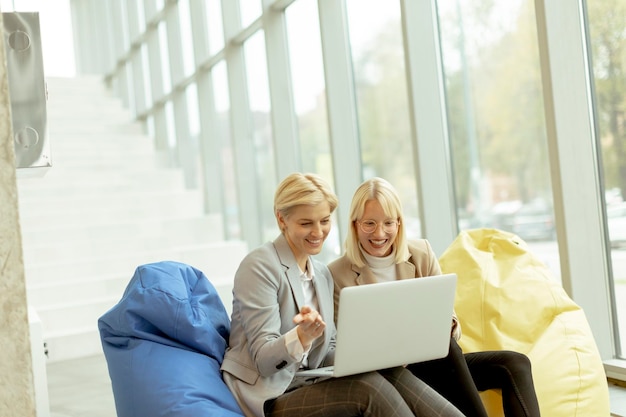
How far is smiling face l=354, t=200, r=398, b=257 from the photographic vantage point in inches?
98.3

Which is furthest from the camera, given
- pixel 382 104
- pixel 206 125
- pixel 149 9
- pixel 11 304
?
pixel 149 9

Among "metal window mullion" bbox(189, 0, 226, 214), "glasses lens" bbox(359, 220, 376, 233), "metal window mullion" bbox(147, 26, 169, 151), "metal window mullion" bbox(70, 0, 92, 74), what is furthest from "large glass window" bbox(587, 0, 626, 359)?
"metal window mullion" bbox(70, 0, 92, 74)

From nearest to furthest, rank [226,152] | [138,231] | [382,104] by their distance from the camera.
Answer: [382,104] → [138,231] → [226,152]

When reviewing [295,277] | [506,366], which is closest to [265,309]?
[295,277]

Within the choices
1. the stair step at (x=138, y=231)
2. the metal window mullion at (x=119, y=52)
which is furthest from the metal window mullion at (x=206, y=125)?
the metal window mullion at (x=119, y=52)

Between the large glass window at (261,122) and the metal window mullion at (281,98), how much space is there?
36 cm

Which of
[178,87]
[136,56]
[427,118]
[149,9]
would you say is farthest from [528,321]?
[136,56]

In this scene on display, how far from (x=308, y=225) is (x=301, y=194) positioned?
3.7 inches

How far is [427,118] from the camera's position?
4.39 meters

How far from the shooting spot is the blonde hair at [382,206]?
2.50 meters

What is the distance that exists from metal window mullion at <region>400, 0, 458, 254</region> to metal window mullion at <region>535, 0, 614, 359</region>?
1091mm

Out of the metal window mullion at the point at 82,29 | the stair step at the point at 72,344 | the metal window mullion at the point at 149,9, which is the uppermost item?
the metal window mullion at the point at 82,29

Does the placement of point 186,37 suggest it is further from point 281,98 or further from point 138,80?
point 281,98

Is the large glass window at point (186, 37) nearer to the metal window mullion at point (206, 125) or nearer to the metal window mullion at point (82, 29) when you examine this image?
the metal window mullion at point (206, 125)
